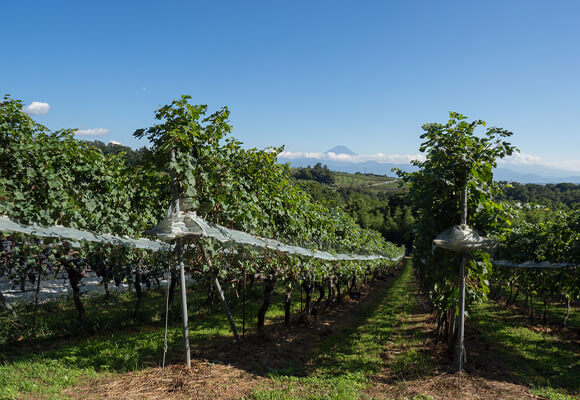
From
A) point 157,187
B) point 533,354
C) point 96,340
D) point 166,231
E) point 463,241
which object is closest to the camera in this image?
point 166,231

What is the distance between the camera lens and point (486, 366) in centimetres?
625

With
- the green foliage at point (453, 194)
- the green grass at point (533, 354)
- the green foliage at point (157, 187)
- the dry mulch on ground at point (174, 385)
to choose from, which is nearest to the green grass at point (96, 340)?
the dry mulch on ground at point (174, 385)

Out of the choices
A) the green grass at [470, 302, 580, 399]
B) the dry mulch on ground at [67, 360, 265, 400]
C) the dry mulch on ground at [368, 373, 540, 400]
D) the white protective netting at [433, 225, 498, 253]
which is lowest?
the green grass at [470, 302, 580, 399]

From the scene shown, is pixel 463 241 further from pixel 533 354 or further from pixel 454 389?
pixel 533 354

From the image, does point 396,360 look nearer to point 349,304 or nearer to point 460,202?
point 460,202

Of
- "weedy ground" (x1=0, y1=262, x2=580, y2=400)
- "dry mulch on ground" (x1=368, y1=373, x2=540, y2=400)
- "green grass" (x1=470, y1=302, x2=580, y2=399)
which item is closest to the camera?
"weedy ground" (x1=0, y1=262, x2=580, y2=400)

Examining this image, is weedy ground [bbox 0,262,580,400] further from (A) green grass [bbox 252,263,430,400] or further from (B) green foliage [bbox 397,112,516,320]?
(B) green foliage [bbox 397,112,516,320]

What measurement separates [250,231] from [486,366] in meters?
5.43

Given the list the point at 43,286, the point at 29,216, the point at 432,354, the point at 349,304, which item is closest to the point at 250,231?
the point at 29,216

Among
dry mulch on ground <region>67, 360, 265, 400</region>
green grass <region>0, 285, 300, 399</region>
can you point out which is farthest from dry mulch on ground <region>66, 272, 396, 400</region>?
green grass <region>0, 285, 300, 399</region>

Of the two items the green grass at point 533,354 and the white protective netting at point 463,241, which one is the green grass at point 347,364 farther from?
the white protective netting at point 463,241

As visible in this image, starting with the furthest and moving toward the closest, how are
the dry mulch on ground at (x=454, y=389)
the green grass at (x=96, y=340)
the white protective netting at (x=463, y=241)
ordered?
1. the white protective netting at (x=463, y=241)
2. the green grass at (x=96, y=340)
3. the dry mulch on ground at (x=454, y=389)

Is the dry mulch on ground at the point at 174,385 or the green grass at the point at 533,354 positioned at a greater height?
the dry mulch on ground at the point at 174,385

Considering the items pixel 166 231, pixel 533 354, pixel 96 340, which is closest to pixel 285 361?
pixel 166 231
